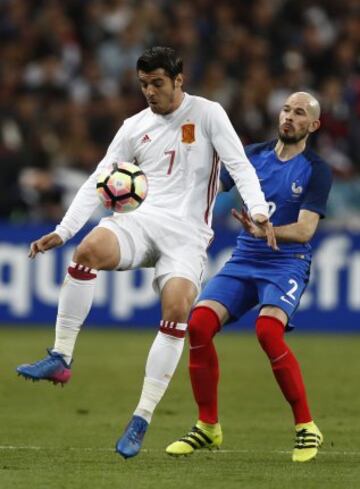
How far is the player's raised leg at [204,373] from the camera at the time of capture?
8477mm

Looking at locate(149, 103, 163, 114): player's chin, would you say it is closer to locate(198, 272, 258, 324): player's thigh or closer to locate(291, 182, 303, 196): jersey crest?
locate(291, 182, 303, 196): jersey crest

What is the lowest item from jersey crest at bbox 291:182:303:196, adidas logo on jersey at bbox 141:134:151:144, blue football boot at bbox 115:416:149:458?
blue football boot at bbox 115:416:149:458

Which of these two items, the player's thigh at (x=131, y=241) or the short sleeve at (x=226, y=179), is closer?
the player's thigh at (x=131, y=241)

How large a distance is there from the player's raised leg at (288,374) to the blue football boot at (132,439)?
0.89m

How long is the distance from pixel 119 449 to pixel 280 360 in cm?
119

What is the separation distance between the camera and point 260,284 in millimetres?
8570

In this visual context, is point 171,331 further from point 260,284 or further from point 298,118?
point 298,118

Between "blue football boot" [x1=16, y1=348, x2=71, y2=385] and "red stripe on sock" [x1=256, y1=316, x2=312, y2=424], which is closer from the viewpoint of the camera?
"blue football boot" [x1=16, y1=348, x2=71, y2=385]

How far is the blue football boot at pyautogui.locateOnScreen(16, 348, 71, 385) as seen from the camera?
26.1 ft

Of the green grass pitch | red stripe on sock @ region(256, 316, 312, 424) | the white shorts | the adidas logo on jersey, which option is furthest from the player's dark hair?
the green grass pitch

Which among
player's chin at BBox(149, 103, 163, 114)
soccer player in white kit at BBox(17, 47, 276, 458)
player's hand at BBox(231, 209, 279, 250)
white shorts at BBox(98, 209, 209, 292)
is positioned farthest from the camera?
player's chin at BBox(149, 103, 163, 114)

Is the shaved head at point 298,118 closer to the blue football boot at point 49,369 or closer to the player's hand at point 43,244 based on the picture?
the player's hand at point 43,244

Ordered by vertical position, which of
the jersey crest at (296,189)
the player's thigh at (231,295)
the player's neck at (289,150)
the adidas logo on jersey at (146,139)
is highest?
the adidas logo on jersey at (146,139)

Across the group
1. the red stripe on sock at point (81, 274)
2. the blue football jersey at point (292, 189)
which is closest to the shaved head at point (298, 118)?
the blue football jersey at point (292, 189)
